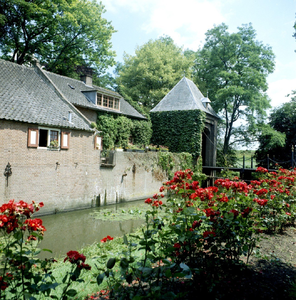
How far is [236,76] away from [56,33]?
18815 mm

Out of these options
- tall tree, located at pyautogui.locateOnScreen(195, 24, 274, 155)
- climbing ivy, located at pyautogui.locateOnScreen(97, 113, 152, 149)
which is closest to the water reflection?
climbing ivy, located at pyautogui.locateOnScreen(97, 113, 152, 149)

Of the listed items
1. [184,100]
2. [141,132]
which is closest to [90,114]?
[141,132]

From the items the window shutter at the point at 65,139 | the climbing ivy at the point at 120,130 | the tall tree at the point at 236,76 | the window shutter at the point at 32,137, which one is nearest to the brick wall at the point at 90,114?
the climbing ivy at the point at 120,130

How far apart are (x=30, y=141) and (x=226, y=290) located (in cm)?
1080

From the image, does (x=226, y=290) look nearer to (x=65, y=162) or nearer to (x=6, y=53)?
(x=65, y=162)

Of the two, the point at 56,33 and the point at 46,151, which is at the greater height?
the point at 56,33

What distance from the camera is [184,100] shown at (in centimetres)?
2477

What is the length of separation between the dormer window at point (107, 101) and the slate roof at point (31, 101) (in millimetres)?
4928

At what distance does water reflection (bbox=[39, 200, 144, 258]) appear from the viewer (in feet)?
26.3

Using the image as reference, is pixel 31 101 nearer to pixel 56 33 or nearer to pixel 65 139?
pixel 65 139

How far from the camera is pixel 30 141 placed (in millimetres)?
11594

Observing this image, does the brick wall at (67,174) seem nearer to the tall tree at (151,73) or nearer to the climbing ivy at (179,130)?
the climbing ivy at (179,130)

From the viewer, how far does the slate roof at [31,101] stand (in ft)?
38.7

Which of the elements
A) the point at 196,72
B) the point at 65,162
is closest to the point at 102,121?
the point at 65,162
